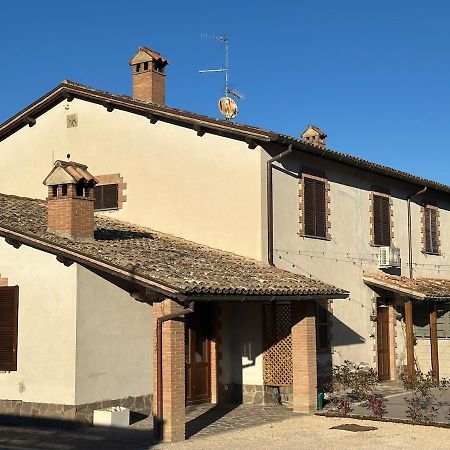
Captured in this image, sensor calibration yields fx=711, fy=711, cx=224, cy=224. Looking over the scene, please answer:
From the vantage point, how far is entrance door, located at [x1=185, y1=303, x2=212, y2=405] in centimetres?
1465

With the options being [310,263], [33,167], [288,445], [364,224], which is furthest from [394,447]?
[33,167]

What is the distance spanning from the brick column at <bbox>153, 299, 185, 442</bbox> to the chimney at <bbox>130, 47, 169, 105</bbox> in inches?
342

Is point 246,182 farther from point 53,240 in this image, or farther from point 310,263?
point 53,240

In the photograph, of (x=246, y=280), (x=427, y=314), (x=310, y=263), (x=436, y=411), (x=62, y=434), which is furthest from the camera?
(x=427, y=314)

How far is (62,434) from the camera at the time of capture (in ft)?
37.9

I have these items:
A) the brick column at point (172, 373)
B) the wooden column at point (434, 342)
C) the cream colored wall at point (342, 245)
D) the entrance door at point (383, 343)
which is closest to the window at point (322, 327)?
the cream colored wall at point (342, 245)

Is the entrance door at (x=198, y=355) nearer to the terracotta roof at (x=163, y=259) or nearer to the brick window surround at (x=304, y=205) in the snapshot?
the terracotta roof at (x=163, y=259)

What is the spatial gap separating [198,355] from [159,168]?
454 centimetres

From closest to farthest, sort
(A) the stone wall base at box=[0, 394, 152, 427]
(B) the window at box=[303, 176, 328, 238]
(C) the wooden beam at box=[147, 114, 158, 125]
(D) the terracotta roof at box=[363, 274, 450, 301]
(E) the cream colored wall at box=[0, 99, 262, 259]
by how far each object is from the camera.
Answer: (A) the stone wall base at box=[0, 394, 152, 427], (E) the cream colored wall at box=[0, 99, 262, 259], (B) the window at box=[303, 176, 328, 238], (C) the wooden beam at box=[147, 114, 158, 125], (D) the terracotta roof at box=[363, 274, 450, 301]

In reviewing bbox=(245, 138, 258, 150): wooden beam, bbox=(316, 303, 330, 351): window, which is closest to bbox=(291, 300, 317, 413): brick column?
bbox=(316, 303, 330, 351): window

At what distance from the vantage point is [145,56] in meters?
18.6

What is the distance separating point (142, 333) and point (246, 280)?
2258 millimetres

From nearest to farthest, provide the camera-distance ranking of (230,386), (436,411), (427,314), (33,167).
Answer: (436,411)
(230,386)
(33,167)
(427,314)

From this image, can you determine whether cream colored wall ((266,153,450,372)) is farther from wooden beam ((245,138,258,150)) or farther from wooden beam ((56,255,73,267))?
A: wooden beam ((56,255,73,267))
